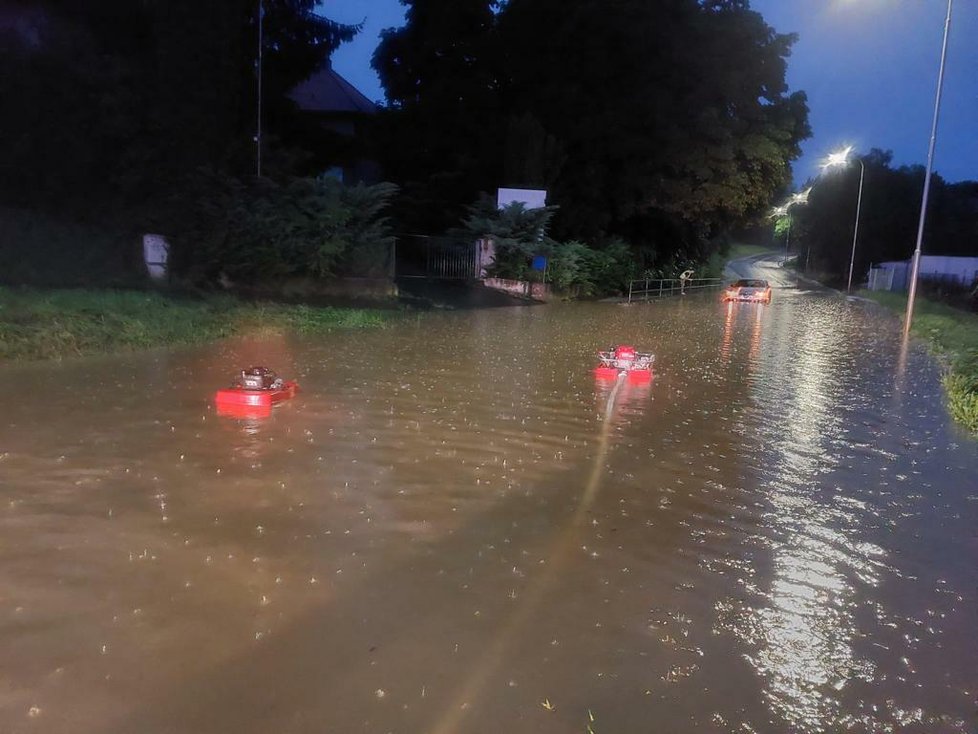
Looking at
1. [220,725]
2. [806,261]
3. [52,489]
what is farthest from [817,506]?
[806,261]

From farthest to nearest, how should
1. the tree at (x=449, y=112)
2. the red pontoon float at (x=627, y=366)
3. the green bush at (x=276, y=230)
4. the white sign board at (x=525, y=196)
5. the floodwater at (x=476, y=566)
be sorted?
1. the tree at (x=449, y=112)
2. the white sign board at (x=525, y=196)
3. the green bush at (x=276, y=230)
4. the red pontoon float at (x=627, y=366)
5. the floodwater at (x=476, y=566)

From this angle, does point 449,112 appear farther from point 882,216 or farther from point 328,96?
point 882,216

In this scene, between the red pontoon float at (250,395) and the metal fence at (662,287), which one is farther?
the metal fence at (662,287)

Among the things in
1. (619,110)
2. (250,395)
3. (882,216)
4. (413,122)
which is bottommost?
(250,395)

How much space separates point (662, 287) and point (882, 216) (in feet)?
94.9

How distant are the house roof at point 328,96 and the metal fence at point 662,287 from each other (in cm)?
1581

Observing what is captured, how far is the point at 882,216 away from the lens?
2328 inches

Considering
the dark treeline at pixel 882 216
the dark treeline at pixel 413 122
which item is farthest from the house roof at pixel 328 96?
the dark treeline at pixel 882 216

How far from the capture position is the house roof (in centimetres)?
3825

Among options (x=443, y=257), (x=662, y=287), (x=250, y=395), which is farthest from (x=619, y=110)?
(x=250, y=395)

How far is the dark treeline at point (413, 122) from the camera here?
64.9 ft

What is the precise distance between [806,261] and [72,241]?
7515cm

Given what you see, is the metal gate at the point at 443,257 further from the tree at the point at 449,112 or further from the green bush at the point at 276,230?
the tree at the point at 449,112

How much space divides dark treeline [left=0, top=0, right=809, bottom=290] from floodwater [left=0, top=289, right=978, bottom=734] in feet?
37.8
